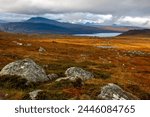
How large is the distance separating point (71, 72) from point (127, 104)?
20432 millimetres

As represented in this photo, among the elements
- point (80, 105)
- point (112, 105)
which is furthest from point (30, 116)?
point (112, 105)

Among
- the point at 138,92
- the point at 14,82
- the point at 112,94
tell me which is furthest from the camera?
the point at 138,92

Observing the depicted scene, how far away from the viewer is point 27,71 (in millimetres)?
39562

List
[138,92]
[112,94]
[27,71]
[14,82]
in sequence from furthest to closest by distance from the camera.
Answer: [138,92] < [27,71] < [14,82] < [112,94]

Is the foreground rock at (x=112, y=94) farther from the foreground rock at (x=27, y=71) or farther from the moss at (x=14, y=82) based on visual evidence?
the foreground rock at (x=27, y=71)

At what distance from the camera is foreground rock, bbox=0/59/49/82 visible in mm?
39250

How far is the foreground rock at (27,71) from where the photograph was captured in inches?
1545

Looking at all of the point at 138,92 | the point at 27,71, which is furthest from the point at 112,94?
the point at 27,71

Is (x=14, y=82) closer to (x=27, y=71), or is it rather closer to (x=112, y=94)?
(x=27, y=71)

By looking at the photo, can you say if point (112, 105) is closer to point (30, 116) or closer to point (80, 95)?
point (30, 116)

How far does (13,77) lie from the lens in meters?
39.1

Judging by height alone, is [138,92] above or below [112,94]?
below

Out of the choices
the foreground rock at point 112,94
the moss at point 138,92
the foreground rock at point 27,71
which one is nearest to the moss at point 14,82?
the foreground rock at point 27,71

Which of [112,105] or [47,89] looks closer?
[112,105]
